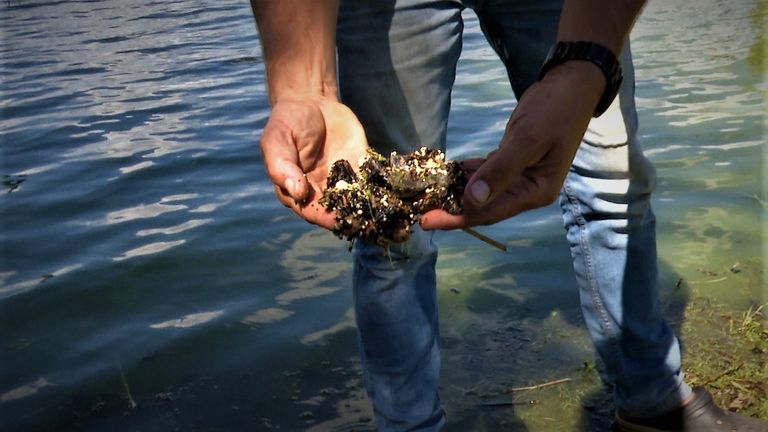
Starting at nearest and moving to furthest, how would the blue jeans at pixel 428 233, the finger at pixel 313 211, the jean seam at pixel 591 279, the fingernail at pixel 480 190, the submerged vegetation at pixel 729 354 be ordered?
1. the fingernail at pixel 480 190
2. the finger at pixel 313 211
3. the blue jeans at pixel 428 233
4. the jean seam at pixel 591 279
5. the submerged vegetation at pixel 729 354

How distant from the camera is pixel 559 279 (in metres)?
4.00

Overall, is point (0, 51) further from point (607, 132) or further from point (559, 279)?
point (607, 132)

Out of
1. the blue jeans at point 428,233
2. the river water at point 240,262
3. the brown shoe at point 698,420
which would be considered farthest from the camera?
the river water at point 240,262

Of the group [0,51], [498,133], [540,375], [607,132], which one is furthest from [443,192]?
[0,51]

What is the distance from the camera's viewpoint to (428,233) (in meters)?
2.56

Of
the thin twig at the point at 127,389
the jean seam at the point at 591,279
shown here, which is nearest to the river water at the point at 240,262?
the thin twig at the point at 127,389

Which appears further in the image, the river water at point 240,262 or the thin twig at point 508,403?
the river water at point 240,262

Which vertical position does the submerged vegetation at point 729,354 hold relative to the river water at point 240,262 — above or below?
below

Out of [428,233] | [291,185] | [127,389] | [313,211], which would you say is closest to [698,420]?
[428,233]

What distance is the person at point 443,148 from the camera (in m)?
2.04

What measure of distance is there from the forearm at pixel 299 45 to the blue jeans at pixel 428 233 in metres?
0.13

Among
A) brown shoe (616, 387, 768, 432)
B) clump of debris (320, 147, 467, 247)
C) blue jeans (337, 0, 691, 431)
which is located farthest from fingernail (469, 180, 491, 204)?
brown shoe (616, 387, 768, 432)

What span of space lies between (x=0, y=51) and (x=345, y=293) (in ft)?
21.7

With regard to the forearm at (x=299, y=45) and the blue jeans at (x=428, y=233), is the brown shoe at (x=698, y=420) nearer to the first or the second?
the blue jeans at (x=428, y=233)
